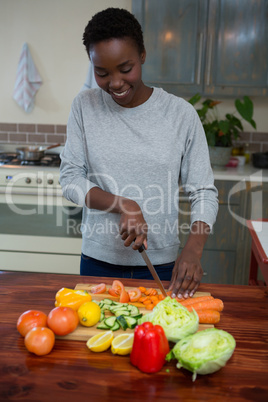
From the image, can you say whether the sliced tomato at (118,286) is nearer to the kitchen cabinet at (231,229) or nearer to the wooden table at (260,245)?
the wooden table at (260,245)

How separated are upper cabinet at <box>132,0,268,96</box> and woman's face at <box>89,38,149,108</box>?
1660 millimetres

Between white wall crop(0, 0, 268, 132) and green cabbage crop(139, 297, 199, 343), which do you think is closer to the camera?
green cabbage crop(139, 297, 199, 343)

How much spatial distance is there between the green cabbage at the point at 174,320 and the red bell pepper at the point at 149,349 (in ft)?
0.13

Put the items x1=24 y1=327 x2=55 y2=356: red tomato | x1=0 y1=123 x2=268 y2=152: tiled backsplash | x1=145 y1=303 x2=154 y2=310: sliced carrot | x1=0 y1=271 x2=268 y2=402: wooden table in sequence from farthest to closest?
x1=0 y1=123 x2=268 y2=152: tiled backsplash
x1=145 y1=303 x2=154 y2=310: sliced carrot
x1=24 y1=327 x2=55 y2=356: red tomato
x1=0 y1=271 x2=268 y2=402: wooden table

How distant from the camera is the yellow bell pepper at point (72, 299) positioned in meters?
1.12

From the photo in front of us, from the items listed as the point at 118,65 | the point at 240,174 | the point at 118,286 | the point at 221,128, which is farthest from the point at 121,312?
the point at 221,128

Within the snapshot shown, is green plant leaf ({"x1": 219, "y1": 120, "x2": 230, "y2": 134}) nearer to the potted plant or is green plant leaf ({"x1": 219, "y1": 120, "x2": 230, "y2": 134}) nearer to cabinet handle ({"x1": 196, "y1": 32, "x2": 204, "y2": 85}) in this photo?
the potted plant

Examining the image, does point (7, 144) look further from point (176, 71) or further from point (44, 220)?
point (176, 71)

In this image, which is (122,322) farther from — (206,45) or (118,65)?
(206,45)

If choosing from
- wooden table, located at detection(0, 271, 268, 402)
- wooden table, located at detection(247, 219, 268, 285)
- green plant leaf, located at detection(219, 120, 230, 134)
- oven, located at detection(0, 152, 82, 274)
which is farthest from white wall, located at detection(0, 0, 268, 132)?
wooden table, located at detection(0, 271, 268, 402)

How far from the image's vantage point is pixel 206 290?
1.33m

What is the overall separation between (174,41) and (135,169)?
5.72 feet

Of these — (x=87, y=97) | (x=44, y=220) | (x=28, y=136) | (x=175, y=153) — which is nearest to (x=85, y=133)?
(x=87, y=97)

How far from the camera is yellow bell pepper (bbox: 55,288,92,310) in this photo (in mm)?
1118
